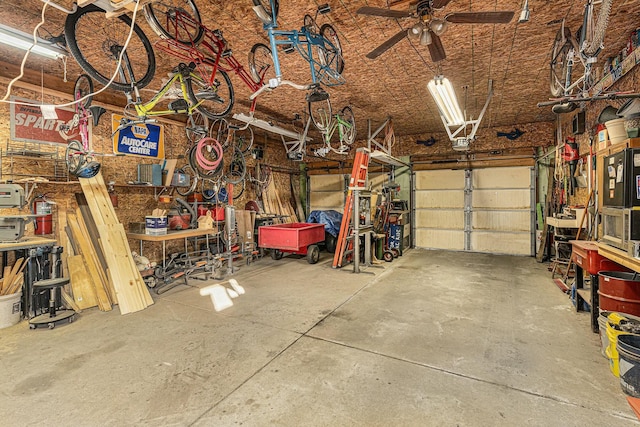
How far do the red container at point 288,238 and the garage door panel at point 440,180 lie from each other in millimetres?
3829

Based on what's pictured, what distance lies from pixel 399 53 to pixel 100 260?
5.13 metres

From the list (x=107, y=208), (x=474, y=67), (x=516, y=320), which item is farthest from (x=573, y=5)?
(x=107, y=208)

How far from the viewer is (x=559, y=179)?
6.14m

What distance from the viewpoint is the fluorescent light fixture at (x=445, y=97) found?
377 centimetres

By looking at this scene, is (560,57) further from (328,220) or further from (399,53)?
(328,220)

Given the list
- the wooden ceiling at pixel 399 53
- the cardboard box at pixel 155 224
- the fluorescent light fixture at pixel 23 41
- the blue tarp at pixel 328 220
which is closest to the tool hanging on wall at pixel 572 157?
the wooden ceiling at pixel 399 53

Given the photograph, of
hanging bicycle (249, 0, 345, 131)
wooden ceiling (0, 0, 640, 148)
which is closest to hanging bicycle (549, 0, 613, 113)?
wooden ceiling (0, 0, 640, 148)

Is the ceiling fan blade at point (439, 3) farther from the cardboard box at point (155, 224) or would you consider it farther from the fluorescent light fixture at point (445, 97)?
the cardboard box at point (155, 224)

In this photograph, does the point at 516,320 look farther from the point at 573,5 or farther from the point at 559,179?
the point at 559,179

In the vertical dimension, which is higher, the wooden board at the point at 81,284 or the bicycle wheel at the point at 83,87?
the bicycle wheel at the point at 83,87

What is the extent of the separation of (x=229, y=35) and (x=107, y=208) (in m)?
3.21

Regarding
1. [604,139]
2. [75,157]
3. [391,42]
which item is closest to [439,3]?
[391,42]

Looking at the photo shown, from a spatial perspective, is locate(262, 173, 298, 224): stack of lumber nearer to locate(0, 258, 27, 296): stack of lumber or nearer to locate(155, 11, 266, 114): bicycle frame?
locate(155, 11, 266, 114): bicycle frame

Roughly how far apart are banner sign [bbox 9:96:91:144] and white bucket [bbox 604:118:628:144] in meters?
6.99
